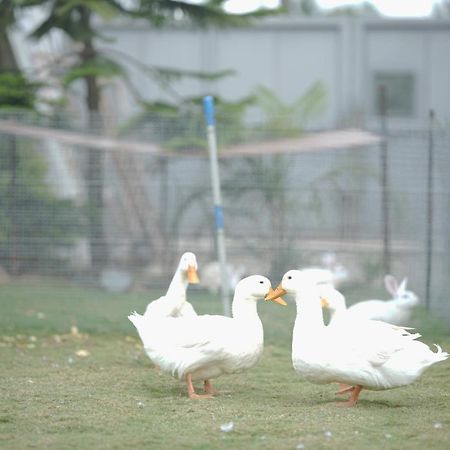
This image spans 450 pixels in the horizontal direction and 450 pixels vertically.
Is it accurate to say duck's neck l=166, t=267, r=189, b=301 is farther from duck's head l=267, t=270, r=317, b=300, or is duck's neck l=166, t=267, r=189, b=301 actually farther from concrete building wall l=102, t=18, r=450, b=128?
concrete building wall l=102, t=18, r=450, b=128

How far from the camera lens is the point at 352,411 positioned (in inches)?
221

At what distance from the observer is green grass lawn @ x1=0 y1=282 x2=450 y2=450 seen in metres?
4.87

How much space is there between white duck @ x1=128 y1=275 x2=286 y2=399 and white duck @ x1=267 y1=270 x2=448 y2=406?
39 cm

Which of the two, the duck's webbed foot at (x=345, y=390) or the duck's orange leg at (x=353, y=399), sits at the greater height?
the duck's orange leg at (x=353, y=399)

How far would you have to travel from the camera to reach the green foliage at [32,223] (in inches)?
397

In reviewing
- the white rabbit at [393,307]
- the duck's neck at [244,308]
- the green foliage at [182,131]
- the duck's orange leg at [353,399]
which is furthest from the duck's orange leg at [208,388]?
the green foliage at [182,131]

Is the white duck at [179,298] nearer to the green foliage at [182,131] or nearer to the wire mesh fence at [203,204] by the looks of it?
the wire mesh fence at [203,204]

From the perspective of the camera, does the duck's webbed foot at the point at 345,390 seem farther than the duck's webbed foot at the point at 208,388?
No

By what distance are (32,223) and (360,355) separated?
17.5 feet

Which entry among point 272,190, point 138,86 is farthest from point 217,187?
point 138,86

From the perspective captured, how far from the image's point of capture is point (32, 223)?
33.3 ft

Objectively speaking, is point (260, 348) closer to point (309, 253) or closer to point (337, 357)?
point (337, 357)

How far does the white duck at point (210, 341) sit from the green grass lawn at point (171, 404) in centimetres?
21

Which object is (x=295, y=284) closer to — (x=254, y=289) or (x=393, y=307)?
(x=254, y=289)
